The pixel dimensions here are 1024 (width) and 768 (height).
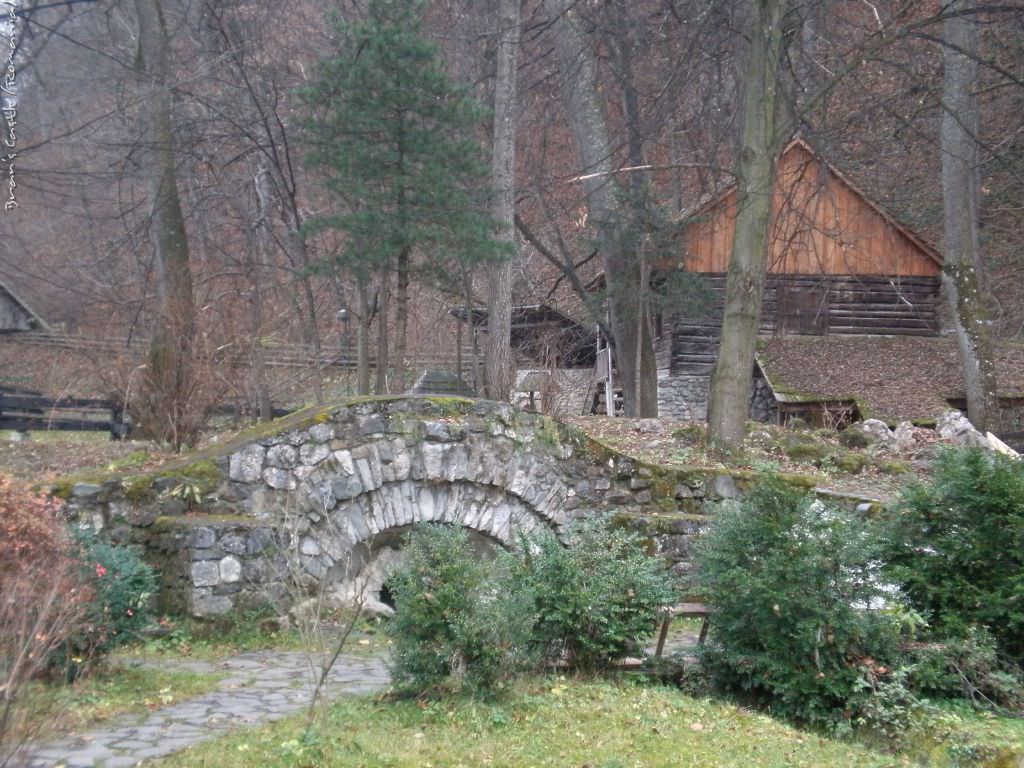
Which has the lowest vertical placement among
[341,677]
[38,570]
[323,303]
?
[341,677]

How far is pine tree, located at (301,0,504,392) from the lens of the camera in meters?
13.7

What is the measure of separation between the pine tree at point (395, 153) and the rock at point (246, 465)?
4346 mm

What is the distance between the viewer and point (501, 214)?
633 inches

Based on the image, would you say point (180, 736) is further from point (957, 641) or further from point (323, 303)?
point (323, 303)

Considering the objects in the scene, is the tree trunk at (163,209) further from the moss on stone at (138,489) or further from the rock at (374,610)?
the rock at (374,610)

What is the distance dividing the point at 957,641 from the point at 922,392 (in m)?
14.1

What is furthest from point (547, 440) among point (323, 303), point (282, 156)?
point (323, 303)

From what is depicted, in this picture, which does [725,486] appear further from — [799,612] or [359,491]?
[799,612]

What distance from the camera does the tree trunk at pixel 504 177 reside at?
50.9 feet

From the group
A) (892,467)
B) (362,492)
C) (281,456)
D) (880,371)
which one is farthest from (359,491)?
(880,371)

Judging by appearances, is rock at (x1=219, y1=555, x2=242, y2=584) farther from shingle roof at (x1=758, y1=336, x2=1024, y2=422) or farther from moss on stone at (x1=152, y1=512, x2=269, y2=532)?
shingle roof at (x1=758, y1=336, x2=1024, y2=422)

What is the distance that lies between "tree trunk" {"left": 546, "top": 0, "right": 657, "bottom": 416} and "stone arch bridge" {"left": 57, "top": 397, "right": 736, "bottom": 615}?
298 inches

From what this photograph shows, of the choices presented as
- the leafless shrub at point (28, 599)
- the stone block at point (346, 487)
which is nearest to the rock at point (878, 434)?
the stone block at point (346, 487)

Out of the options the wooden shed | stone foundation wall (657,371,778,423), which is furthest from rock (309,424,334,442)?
stone foundation wall (657,371,778,423)
